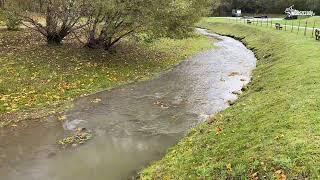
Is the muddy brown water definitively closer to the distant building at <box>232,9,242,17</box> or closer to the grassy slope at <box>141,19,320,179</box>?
the grassy slope at <box>141,19,320,179</box>

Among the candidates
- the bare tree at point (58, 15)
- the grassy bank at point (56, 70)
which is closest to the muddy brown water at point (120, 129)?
the grassy bank at point (56, 70)

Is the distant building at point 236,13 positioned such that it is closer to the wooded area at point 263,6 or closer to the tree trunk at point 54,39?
the wooded area at point 263,6

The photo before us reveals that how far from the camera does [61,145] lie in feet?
61.5

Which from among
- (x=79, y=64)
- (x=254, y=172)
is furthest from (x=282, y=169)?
(x=79, y=64)

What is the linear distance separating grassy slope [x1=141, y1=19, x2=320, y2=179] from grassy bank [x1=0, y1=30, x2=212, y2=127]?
10.6m

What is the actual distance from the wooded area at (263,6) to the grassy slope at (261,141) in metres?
72.4

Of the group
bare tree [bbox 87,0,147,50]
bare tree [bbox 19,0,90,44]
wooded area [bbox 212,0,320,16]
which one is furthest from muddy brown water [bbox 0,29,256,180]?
wooded area [bbox 212,0,320,16]

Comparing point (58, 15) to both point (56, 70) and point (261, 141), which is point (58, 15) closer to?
point (56, 70)

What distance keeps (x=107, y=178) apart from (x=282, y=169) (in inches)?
255

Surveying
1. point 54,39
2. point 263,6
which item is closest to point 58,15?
point 54,39

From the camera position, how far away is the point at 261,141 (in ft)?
46.2

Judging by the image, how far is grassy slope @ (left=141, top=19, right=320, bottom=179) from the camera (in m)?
12.1

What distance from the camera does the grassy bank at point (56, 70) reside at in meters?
24.8

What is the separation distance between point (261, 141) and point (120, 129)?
8.49 m
